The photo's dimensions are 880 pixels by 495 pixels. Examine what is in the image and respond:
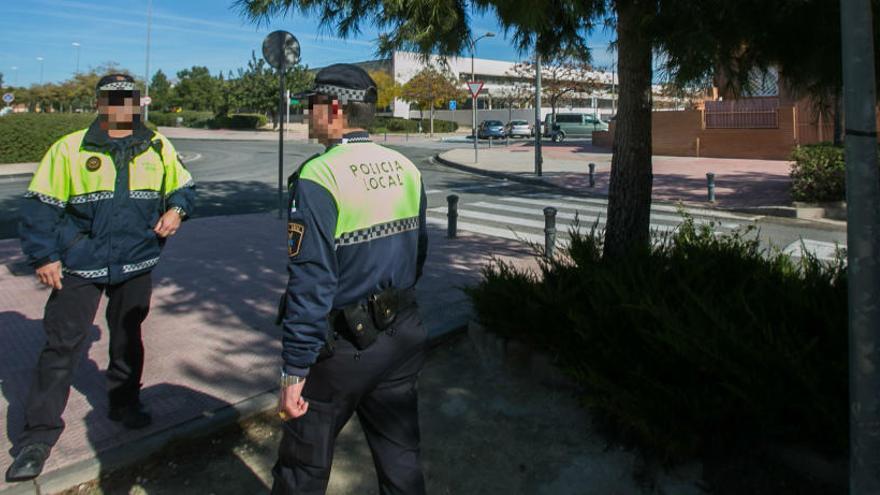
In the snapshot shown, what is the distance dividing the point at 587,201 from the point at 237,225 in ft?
24.6

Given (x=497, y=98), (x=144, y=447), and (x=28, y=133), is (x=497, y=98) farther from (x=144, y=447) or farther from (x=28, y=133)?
(x=144, y=447)

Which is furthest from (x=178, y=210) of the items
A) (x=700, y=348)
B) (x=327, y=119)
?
(x=700, y=348)

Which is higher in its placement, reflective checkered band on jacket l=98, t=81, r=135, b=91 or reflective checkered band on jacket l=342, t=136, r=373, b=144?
reflective checkered band on jacket l=98, t=81, r=135, b=91

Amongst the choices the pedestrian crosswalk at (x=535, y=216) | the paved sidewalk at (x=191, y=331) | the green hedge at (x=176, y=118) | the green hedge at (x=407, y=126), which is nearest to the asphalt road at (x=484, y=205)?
the pedestrian crosswalk at (x=535, y=216)

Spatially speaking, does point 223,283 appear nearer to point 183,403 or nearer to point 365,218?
point 183,403

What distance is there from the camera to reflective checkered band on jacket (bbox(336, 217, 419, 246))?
2.23 m

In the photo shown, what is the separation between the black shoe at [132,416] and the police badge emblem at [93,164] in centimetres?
125

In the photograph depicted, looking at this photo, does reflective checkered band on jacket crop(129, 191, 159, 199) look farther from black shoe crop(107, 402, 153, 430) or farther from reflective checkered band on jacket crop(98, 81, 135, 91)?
black shoe crop(107, 402, 153, 430)

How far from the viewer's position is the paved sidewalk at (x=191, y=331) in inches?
145

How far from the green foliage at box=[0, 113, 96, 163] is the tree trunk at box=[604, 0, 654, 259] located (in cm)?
2031

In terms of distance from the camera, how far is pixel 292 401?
214cm

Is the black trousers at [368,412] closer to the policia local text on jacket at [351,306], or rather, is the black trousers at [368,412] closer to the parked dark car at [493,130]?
the policia local text on jacket at [351,306]

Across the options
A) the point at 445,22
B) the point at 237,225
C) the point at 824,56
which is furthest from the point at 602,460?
the point at 237,225

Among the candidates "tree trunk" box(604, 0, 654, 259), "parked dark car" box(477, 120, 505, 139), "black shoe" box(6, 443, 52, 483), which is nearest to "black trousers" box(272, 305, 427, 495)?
"black shoe" box(6, 443, 52, 483)
